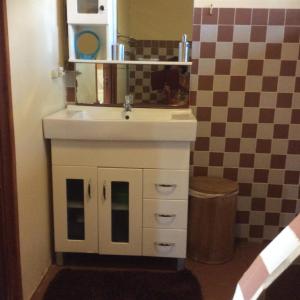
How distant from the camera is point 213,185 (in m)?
2.13

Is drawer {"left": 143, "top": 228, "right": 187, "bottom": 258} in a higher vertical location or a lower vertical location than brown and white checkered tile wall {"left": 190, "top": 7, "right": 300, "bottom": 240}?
lower

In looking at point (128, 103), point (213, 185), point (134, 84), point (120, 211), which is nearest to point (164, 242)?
point (120, 211)

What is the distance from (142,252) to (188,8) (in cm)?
140

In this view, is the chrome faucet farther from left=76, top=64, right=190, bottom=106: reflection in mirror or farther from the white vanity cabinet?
the white vanity cabinet

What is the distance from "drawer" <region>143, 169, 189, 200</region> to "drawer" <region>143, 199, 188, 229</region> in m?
0.03

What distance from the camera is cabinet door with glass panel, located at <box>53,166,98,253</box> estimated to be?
1904mm

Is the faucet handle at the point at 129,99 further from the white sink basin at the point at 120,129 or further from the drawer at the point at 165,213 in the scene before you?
the drawer at the point at 165,213

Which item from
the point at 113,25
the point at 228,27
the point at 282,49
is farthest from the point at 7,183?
the point at 282,49

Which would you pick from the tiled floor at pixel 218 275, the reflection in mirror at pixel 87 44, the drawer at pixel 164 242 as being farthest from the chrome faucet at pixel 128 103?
the tiled floor at pixel 218 275

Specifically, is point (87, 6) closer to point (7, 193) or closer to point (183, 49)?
point (183, 49)

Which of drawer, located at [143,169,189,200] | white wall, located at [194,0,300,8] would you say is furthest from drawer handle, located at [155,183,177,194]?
white wall, located at [194,0,300,8]

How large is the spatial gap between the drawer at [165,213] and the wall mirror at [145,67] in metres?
0.65

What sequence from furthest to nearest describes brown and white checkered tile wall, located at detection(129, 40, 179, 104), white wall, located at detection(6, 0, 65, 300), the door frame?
brown and white checkered tile wall, located at detection(129, 40, 179, 104)
white wall, located at detection(6, 0, 65, 300)
the door frame

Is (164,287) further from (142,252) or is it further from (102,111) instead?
(102,111)
